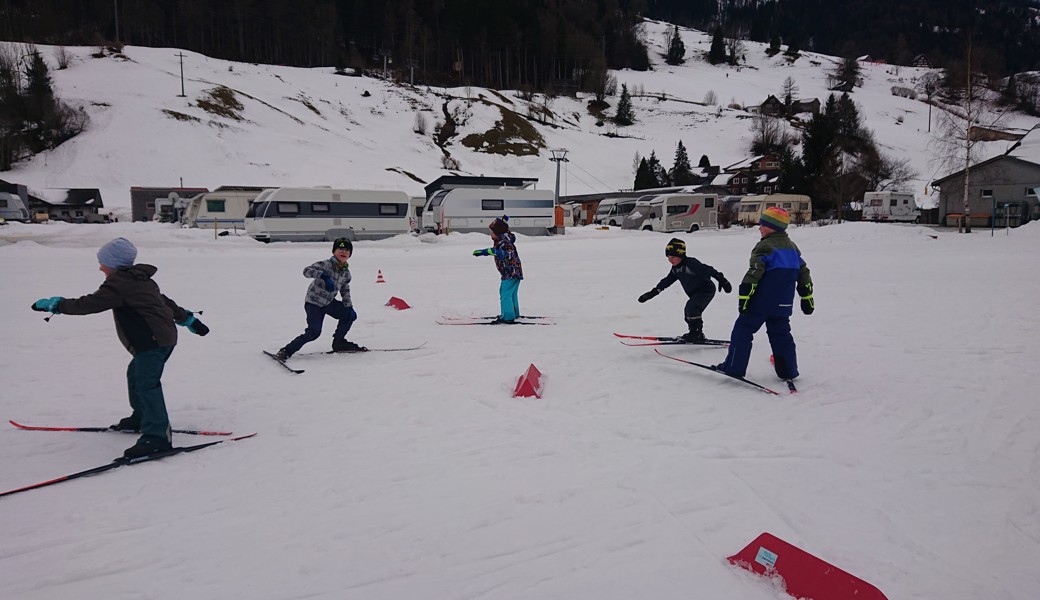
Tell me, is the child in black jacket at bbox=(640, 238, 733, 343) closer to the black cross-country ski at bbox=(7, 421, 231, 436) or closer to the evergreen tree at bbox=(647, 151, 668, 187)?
the black cross-country ski at bbox=(7, 421, 231, 436)

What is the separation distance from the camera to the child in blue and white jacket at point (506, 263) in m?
8.83

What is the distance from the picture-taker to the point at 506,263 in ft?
29.0

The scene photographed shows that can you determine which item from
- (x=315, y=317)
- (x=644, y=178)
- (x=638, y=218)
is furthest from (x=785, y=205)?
(x=315, y=317)

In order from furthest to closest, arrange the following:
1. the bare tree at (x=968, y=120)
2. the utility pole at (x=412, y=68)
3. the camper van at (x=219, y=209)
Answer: the utility pole at (x=412, y=68) → the camper van at (x=219, y=209) → the bare tree at (x=968, y=120)

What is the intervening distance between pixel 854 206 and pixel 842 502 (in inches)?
2352

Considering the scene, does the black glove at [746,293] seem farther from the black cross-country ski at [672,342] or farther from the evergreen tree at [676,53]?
the evergreen tree at [676,53]

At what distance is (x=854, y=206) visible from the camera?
54125 millimetres

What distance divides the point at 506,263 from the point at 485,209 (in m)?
22.8

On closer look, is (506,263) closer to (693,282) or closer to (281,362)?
(693,282)

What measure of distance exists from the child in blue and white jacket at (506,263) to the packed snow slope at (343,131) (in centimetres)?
4507

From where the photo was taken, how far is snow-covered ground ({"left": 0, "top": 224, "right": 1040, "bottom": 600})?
2.72 meters

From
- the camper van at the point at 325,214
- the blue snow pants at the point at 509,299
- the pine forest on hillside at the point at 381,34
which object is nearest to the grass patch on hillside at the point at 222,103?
the pine forest on hillside at the point at 381,34

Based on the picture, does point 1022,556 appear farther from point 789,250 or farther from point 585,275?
point 585,275

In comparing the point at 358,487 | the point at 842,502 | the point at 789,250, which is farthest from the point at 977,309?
the point at 358,487
